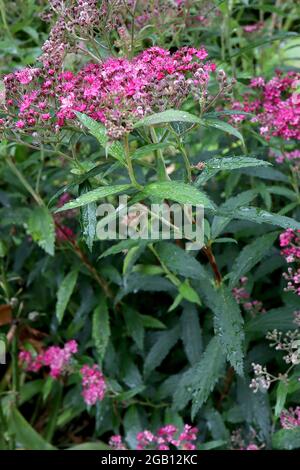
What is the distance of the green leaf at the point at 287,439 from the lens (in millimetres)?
2322

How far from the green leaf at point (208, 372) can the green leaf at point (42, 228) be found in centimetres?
84

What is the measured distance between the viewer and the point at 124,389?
3242mm

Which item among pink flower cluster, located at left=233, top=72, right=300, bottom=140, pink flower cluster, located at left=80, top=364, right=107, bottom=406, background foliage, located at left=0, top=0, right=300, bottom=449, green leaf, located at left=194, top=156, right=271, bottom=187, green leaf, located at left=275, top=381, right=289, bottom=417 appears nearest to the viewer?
green leaf, located at left=194, top=156, right=271, bottom=187

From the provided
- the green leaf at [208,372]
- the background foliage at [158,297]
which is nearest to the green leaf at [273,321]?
the background foliage at [158,297]

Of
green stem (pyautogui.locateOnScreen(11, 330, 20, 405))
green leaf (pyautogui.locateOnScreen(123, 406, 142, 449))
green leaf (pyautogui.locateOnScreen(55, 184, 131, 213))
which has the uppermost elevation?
green leaf (pyautogui.locateOnScreen(55, 184, 131, 213))

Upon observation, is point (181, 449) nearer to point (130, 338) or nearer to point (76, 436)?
point (130, 338)

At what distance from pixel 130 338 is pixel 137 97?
1.83 m

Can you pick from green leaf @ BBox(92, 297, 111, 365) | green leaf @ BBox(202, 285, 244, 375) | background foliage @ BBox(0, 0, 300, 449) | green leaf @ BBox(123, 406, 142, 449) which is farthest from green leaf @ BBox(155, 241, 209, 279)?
green leaf @ BBox(123, 406, 142, 449)

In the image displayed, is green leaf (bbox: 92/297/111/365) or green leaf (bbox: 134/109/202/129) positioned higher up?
green leaf (bbox: 134/109/202/129)

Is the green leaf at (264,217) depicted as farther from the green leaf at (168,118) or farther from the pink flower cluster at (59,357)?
the pink flower cluster at (59,357)

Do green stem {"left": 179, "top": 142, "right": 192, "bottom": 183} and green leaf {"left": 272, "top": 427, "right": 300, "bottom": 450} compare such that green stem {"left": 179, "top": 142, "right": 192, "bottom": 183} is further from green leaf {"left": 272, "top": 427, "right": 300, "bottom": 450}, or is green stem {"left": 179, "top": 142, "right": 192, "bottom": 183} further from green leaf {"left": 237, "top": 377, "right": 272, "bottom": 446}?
green leaf {"left": 237, "top": 377, "right": 272, "bottom": 446}

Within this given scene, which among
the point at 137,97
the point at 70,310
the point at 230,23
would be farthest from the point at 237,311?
the point at 230,23

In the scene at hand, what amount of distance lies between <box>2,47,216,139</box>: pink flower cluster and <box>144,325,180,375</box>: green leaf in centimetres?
131

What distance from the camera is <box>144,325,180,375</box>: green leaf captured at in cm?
298
